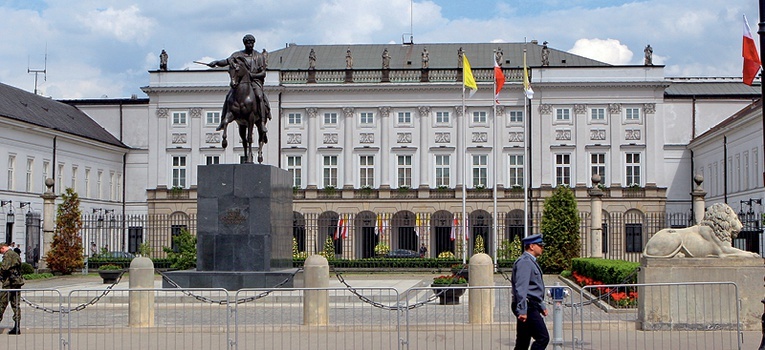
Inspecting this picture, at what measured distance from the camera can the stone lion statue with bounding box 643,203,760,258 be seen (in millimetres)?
→ 17109

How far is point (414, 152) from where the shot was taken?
6956 centimetres

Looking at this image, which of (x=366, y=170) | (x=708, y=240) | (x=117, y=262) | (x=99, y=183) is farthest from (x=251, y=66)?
(x=99, y=183)

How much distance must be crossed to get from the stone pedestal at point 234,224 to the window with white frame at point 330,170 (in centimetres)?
4735

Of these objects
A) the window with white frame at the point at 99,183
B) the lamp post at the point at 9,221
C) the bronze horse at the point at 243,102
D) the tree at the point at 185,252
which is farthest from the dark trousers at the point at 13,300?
the window with white frame at the point at 99,183

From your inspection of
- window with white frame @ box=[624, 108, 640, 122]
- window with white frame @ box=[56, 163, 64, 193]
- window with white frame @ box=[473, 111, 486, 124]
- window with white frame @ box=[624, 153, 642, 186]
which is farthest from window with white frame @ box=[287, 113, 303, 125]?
window with white frame @ box=[624, 153, 642, 186]

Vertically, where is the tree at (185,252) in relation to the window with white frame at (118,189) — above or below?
below

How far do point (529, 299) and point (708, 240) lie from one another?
6.20 m

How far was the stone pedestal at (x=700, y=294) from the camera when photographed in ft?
54.5

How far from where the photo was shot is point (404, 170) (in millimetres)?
69812

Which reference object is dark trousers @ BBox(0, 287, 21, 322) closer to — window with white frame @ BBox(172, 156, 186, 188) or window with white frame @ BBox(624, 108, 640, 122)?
window with white frame @ BBox(172, 156, 186, 188)

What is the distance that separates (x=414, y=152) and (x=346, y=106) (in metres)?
5.49

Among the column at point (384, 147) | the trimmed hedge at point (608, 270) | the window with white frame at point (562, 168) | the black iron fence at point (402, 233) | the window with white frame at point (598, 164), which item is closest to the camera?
the trimmed hedge at point (608, 270)

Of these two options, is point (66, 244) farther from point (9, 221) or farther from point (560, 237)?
point (560, 237)

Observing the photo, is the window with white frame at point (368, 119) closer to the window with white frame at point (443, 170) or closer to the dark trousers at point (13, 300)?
the window with white frame at point (443, 170)
